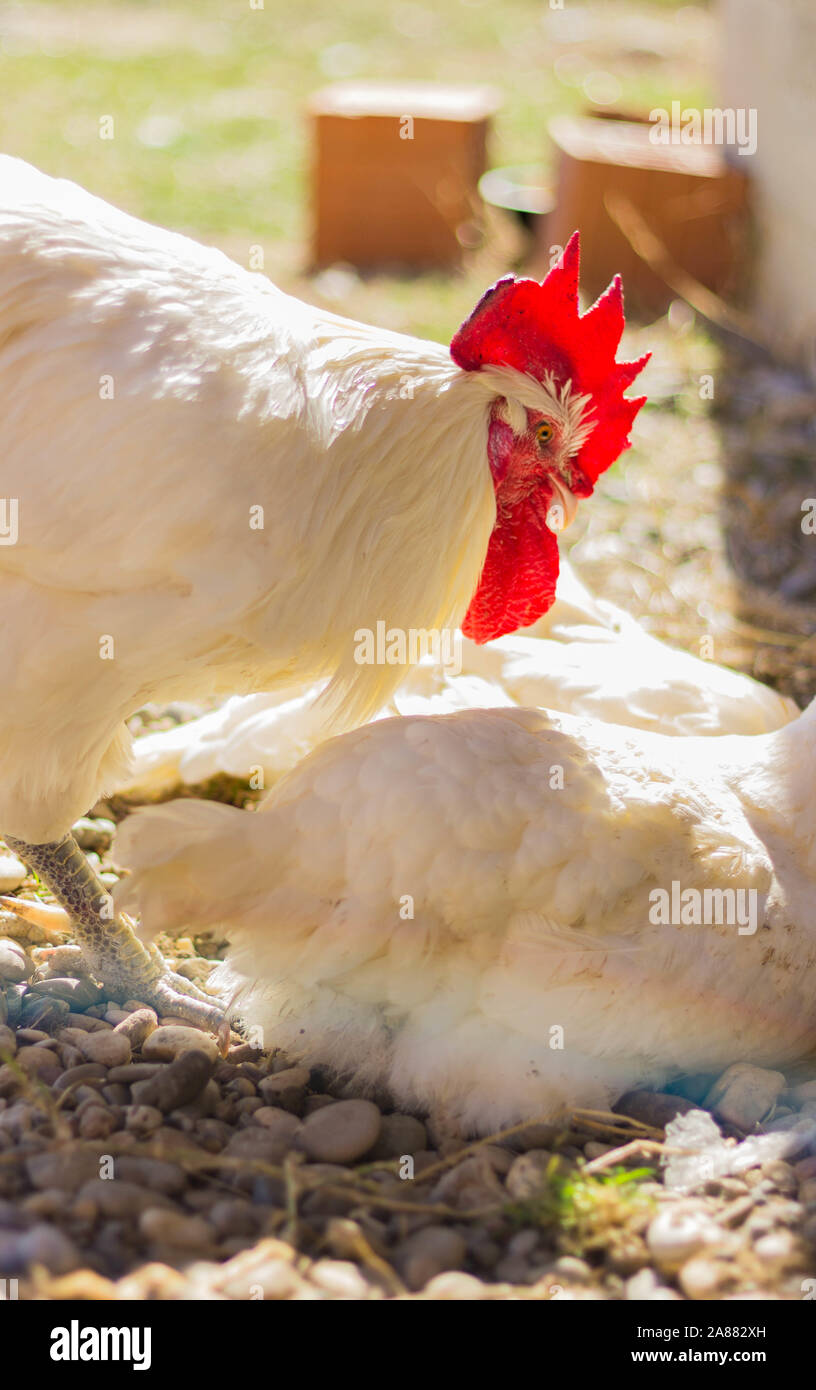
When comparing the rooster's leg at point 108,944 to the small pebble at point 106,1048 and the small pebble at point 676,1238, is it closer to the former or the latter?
the small pebble at point 106,1048

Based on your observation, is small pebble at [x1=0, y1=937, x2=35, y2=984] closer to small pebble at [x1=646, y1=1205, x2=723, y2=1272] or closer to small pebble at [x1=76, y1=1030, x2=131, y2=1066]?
small pebble at [x1=76, y1=1030, x2=131, y2=1066]

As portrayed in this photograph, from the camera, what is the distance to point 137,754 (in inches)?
161

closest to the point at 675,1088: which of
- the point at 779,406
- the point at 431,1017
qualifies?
the point at 431,1017

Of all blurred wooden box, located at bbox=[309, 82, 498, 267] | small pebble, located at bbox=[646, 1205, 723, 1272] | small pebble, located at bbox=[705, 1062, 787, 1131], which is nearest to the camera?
small pebble, located at bbox=[646, 1205, 723, 1272]

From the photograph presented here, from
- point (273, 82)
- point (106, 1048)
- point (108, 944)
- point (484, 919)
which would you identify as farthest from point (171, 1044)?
point (273, 82)

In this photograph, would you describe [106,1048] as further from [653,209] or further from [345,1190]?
[653,209]

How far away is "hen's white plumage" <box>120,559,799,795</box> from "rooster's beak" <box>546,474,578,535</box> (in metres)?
0.55

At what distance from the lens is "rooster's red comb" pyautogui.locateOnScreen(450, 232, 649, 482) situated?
3078 millimetres

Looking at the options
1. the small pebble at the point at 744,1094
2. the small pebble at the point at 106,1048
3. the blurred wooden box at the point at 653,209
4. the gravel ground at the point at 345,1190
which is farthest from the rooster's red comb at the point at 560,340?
the blurred wooden box at the point at 653,209

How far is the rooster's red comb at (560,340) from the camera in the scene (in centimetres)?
308

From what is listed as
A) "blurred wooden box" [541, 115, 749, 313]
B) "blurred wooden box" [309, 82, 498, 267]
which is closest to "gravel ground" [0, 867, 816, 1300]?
"blurred wooden box" [541, 115, 749, 313]

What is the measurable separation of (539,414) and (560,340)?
192mm

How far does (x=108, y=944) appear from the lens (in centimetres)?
331

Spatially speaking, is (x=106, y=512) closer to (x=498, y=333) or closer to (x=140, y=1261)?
(x=498, y=333)
